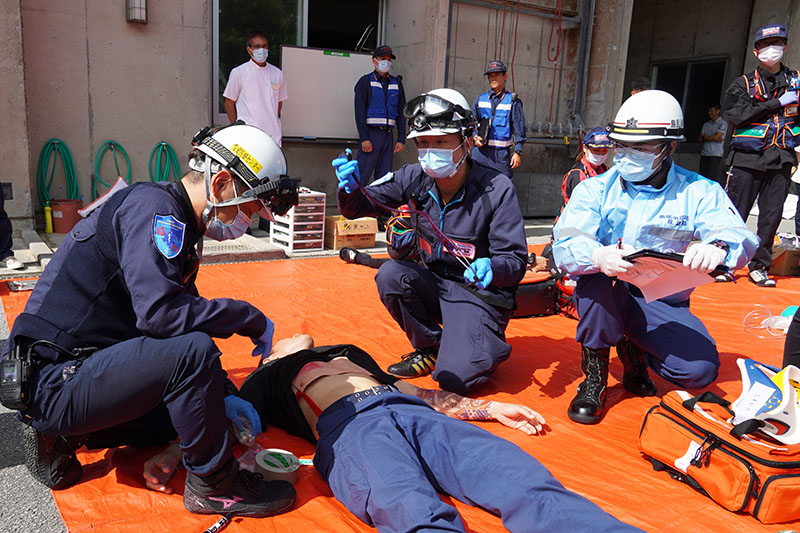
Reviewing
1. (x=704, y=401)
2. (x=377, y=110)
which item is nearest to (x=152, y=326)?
(x=704, y=401)

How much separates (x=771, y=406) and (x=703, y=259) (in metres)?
0.61

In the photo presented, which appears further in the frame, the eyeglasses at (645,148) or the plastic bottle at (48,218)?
the plastic bottle at (48,218)

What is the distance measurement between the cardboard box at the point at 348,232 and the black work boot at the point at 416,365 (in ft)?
10.5

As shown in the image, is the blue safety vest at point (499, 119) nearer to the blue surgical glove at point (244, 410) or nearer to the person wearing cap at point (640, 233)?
the person wearing cap at point (640, 233)

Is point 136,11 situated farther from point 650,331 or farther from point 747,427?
point 747,427

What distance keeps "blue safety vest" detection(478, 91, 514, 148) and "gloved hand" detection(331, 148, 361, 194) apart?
5.13m

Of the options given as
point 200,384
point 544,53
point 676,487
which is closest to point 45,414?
point 200,384

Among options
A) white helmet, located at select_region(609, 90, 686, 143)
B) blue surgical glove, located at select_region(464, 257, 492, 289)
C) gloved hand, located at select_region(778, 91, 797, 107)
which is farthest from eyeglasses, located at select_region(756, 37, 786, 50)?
blue surgical glove, located at select_region(464, 257, 492, 289)

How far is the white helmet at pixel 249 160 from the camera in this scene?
2.20 metres

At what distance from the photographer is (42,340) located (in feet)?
6.62

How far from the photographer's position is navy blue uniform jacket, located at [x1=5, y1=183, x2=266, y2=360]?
198 centimetres

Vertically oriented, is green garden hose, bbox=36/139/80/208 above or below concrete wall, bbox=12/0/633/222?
below

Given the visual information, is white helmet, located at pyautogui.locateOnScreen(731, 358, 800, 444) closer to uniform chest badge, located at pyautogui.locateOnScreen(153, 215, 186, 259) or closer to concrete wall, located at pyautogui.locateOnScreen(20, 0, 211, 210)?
uniform chest badge, located at pyautogui.locateOnScreen(153, 215, 186, 259)

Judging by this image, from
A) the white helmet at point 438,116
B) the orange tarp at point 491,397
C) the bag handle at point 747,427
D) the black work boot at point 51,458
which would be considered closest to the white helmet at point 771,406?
the bag handle at point 747,427
